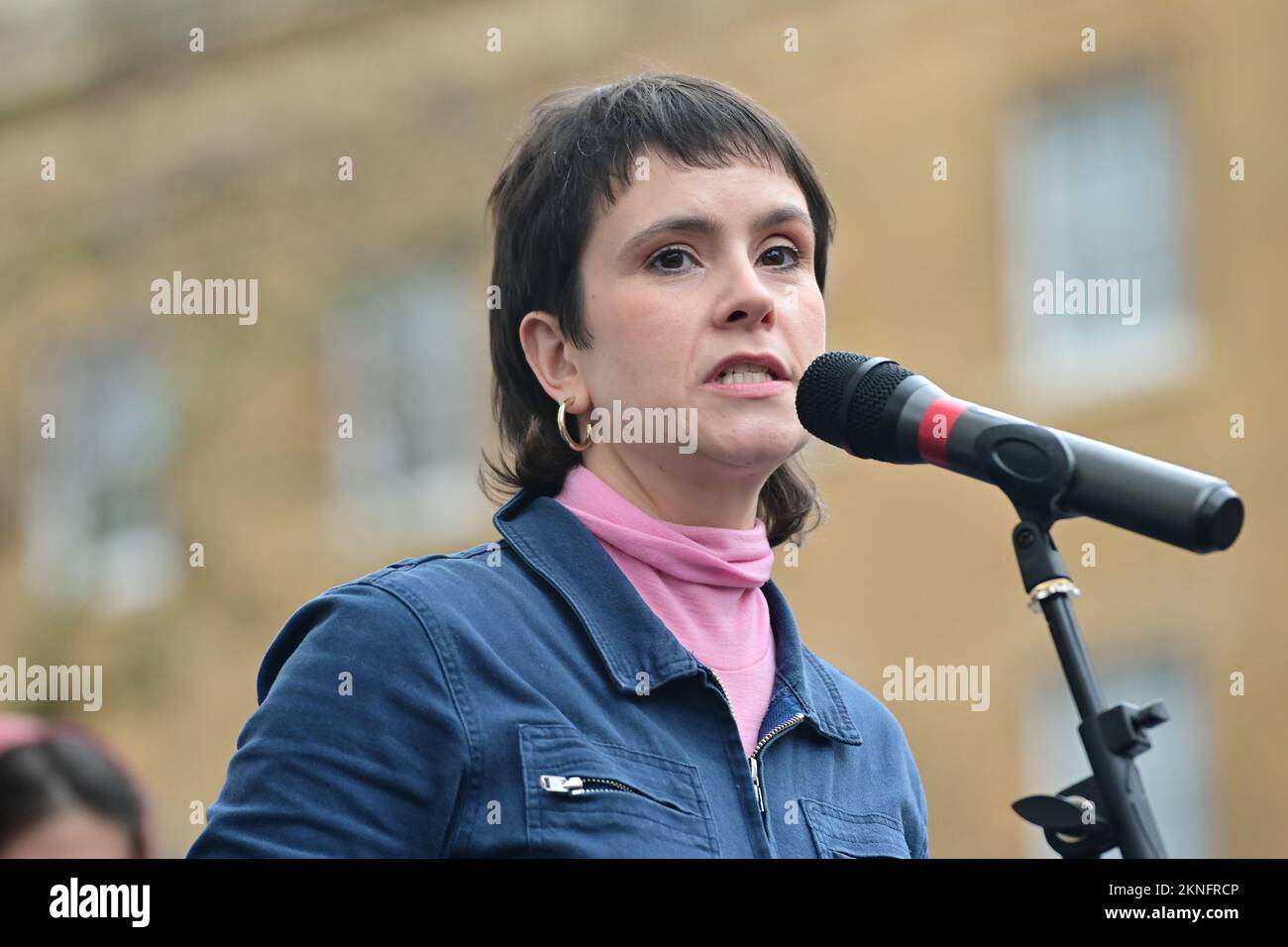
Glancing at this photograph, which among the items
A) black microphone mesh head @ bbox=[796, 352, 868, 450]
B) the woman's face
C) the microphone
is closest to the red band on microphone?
the microphone

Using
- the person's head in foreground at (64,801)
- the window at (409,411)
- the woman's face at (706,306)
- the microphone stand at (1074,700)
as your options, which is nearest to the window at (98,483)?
the window at (409,411)

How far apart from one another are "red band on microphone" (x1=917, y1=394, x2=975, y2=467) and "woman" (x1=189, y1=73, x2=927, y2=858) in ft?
1.52

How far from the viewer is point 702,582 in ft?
10.7

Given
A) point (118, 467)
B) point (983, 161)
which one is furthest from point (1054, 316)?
point (118, 467)

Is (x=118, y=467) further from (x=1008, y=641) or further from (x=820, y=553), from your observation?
(x=1008, y=641)

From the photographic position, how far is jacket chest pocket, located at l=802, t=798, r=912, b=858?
10.1ft

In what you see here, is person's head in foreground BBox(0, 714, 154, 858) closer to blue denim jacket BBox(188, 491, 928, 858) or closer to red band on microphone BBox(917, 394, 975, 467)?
blue denim jacket BBox(188, 491, 928, 858)

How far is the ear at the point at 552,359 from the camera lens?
135 inches

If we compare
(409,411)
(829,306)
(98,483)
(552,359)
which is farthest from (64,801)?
(409,411)

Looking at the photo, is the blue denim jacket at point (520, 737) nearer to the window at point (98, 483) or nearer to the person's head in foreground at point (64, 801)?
the person's head in foreground at point (64, 801)

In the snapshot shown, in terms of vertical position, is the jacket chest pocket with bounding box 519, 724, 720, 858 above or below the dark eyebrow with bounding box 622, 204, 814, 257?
below

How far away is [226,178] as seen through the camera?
1332 cm

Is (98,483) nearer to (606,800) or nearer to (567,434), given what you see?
(567,434)
